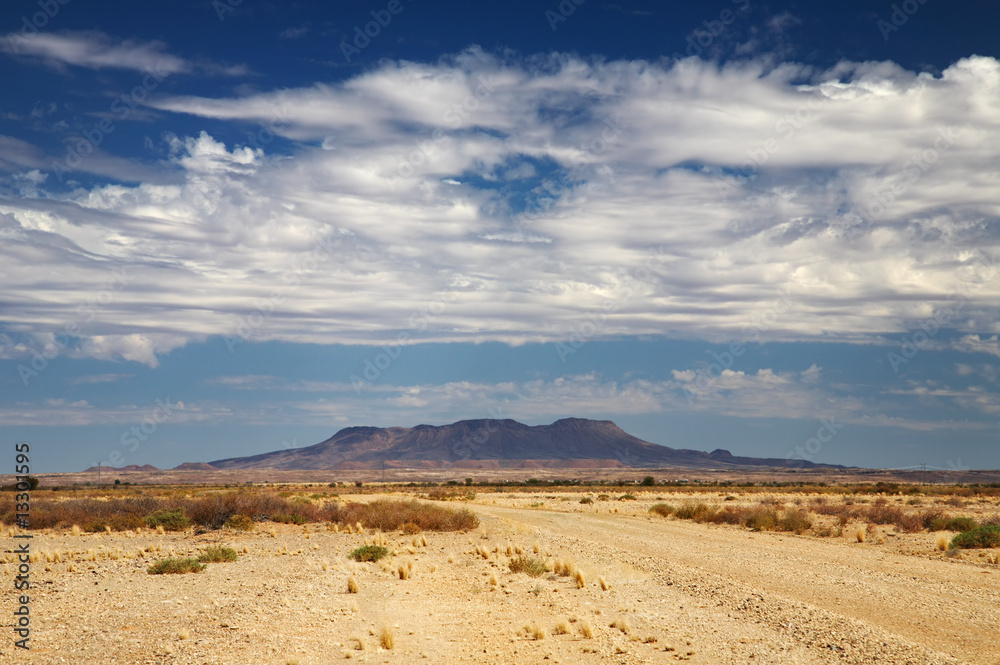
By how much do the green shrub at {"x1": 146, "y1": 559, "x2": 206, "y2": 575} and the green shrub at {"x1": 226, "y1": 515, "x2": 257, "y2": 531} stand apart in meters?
12.7

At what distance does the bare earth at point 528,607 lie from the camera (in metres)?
11.9

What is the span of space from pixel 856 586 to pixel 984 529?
11.8m

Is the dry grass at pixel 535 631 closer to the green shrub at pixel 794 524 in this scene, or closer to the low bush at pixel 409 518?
the low bush at pixel 409 518

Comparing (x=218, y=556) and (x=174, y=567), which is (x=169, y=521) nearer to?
(x=218, y=556)

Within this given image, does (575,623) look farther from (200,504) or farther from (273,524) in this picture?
(200,504)

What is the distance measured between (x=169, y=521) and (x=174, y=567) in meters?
14.7

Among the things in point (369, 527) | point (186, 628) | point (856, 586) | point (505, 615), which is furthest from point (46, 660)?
point (369, 527)

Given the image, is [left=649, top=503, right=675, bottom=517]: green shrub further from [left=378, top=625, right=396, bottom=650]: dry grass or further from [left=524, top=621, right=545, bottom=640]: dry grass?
[left=378, top=625, right=396, bottom=650]: dry grass

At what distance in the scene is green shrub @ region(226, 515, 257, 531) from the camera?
33472 mm

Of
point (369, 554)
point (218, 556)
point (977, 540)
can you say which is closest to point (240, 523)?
point (218, 556)

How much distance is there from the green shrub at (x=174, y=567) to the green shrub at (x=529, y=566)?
29.1 ft

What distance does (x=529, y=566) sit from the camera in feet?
66.5

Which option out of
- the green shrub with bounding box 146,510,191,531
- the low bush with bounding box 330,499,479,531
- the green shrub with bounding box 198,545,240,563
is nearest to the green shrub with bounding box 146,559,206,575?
the green shrub with bounding box 198,545,240,563

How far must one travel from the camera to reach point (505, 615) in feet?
49.4
